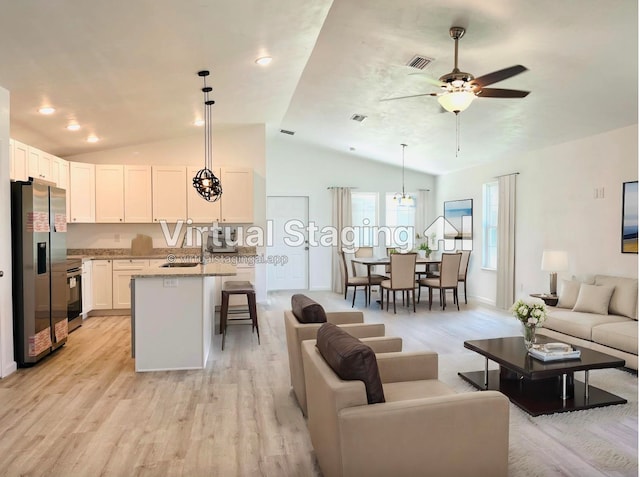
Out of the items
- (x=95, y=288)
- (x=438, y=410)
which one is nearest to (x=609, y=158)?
(x=438, y=410)

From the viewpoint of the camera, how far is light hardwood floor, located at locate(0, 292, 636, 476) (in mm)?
2494

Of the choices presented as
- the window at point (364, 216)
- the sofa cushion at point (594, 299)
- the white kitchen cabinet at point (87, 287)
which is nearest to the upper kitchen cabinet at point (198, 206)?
the white kitchen cabinet at point (87, 287)

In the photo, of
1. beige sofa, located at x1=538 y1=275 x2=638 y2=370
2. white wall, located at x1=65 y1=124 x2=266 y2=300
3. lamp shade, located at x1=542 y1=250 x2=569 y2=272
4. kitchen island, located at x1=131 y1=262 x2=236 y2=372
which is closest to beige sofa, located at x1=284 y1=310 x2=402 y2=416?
kitchen island, located at x1=131 y1=262 x2=236 y2=372

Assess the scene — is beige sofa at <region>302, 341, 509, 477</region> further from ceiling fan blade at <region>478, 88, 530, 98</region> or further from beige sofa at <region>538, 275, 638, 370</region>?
beige sofa at <region>538, 275, 638, 370</region>

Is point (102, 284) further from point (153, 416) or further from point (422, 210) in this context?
point (422, 210)

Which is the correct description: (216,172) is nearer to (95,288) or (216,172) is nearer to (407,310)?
(95,288)

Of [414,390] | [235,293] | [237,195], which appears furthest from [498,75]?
[237,195]

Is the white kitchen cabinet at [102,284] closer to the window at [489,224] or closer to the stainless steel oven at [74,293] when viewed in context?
the stainless steel oven at [74,293]

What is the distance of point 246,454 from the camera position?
2.60 metres

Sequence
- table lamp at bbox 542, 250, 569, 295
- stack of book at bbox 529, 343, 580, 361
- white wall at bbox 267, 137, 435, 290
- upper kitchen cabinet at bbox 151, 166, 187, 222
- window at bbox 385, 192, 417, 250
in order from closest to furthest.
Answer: stack of book at bbox 529, 343, 580, 361, table lamp at bbox 542, 250, 569, 295, upper kitchen cabinet at bbox 151, 166, 187, 222, white wall at bbox 267, 137, 435, 290, window at bbox 385, 192, 417, 250

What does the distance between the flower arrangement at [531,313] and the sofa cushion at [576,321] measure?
55.2 inches

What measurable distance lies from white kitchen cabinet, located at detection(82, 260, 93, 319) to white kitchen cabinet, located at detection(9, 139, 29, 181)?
1.73 m

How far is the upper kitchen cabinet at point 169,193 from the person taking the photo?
684 cm

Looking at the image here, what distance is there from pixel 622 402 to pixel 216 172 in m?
5.82
